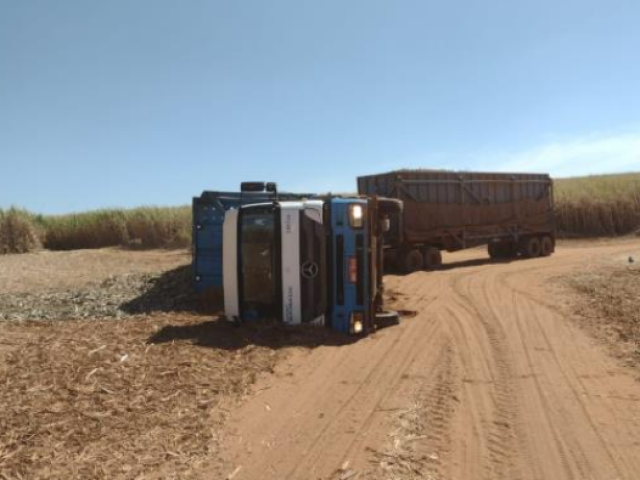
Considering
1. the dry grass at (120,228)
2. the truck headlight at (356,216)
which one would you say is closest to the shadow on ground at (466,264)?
the truck headlight at (356,216)

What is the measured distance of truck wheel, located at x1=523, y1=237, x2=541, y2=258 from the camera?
21141mm

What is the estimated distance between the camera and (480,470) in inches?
166

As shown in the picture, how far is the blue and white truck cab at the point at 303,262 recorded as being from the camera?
315 inches

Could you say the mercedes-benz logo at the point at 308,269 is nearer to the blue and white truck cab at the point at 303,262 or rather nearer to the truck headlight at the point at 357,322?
the blue and white truck cab at the point at 303,262

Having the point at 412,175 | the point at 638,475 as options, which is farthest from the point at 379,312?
the point at 412,175


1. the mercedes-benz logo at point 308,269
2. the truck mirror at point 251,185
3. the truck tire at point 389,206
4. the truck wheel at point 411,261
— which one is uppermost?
the truck mirror at point 251,185

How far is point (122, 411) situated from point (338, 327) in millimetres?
3744

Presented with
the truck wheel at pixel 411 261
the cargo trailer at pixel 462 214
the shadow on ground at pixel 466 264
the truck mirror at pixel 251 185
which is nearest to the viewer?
the truck mirror at pixel 251 185

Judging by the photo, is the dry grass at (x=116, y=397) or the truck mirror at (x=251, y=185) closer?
the dry grass at (x=116, y=397)

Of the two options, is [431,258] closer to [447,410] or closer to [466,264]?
[466,264]

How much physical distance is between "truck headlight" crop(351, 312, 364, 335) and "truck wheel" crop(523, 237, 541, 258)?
14641 mm

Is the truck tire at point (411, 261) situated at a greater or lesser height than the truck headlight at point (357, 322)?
greater

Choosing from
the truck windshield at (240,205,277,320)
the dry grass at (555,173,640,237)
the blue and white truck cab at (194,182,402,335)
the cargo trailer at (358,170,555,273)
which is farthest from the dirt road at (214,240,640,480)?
the dry grass at (555,173,640,237)

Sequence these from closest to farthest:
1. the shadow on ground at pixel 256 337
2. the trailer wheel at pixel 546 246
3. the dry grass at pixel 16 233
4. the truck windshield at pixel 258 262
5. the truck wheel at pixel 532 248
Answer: the shadow on ground at pixel 256 337, the truck windshield at pixel 258 262, the truck wheel at pixel 532 248, the trailer wheel at pixel 546 246, the dry grass at pixel 16 233
